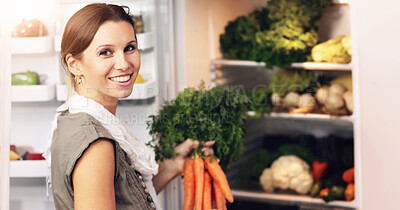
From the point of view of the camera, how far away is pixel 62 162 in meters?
1.07

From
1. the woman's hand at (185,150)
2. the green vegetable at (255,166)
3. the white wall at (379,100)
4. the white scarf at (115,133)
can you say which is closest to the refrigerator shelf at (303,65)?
the white wall at (379,100)

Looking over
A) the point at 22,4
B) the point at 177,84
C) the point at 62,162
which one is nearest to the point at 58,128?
the point at 62,162

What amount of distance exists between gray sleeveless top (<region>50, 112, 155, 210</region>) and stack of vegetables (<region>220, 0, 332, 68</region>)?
1.12 m

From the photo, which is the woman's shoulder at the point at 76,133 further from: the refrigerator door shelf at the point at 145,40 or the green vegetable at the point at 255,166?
the green vegetable at the point at 255,166

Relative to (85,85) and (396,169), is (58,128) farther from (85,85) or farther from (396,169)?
(396,169)

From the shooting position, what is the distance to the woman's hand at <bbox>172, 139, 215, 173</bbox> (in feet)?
5.26

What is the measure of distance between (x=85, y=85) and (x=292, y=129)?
1.27 meters

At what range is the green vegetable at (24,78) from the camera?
1210 mm

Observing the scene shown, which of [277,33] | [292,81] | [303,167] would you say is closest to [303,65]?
[292,81]

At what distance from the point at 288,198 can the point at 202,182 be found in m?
0.73

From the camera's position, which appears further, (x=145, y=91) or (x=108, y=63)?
(x=145, y=91)

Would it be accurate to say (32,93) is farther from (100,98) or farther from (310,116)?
(310,116)

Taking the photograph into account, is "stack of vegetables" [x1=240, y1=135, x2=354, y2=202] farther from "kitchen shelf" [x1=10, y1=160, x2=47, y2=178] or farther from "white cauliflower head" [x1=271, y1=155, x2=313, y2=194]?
"kitchen shelf" [x1=10, y1=160, x2=47, y2=178]

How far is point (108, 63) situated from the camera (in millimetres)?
1196
